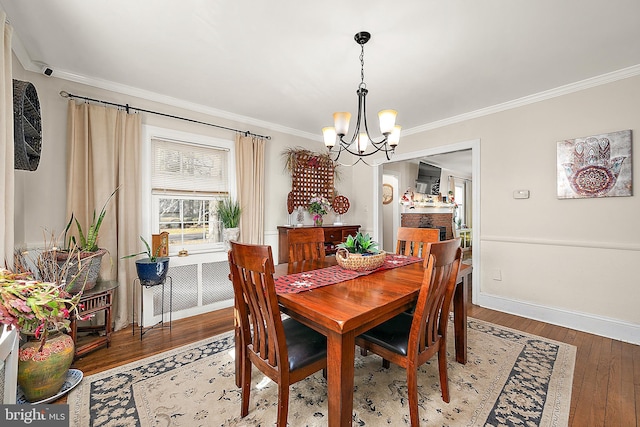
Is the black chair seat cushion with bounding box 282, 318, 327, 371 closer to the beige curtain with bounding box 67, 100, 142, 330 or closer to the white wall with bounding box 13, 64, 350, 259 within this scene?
the beige curtain with bounding box 67, 100, 142, 330

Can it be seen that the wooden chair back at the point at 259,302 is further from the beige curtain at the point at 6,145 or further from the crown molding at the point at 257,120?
the crown molding at the point at 257,120

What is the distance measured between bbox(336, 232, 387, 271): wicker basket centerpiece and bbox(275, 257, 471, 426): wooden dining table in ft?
0.35

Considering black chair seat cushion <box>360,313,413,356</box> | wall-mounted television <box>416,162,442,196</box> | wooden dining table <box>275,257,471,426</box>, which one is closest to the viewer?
wooden dining table <box>275,257,471,426</box>

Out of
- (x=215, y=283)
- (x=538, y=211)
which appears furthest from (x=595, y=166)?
(x=215, y=283)

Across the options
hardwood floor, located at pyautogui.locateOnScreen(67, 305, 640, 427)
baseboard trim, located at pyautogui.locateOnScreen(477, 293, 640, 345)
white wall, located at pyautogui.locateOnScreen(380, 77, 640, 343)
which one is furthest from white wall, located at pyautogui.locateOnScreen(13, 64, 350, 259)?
baseboard trim, located at pyautogui.locateOnScreen(477, 293, 640, 345)

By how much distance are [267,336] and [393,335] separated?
736mm

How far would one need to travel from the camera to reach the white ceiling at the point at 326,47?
1.71 metres

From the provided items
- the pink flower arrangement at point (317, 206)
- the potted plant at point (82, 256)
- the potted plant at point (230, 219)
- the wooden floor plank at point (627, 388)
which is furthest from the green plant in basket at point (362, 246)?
the pink flower arrangement at point (317, 206)

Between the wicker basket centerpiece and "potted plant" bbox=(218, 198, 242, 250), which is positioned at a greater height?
"potted plant" bbox=(218, 198, 242, 250)

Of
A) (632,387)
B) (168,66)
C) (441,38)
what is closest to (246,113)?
(168,66)

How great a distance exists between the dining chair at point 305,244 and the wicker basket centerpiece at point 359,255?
540 mm

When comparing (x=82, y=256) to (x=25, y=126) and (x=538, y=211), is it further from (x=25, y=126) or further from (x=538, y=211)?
(x=538, y=211)

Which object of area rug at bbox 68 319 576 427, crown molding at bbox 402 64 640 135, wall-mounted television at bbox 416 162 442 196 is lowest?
area rug at bbox 68 319 576 427

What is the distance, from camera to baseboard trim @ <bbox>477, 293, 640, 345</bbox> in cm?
246
